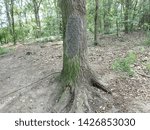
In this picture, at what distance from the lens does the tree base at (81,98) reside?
5250 mm

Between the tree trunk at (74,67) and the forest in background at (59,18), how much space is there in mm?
4142

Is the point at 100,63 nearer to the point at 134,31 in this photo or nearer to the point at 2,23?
the point at 134,31

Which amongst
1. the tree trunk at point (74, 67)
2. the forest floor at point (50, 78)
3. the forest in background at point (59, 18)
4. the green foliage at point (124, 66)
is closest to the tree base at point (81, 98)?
the tree trunk at point (74, 67)

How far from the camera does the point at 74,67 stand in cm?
565

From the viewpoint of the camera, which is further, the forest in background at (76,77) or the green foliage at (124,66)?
the green foliage at (124,66)

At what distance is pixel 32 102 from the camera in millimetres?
5785

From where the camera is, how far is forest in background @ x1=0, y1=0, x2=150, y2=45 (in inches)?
459

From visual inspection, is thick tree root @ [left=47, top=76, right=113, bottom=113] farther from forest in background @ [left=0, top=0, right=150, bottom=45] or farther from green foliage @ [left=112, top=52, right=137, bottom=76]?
forest in background @ [left=0, top=0, right=150, bottom=45]

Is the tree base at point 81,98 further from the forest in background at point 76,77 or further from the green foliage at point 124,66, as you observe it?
the green foliage at point 124,66

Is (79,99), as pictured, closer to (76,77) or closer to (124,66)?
(76,77)

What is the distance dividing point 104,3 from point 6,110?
9373mm

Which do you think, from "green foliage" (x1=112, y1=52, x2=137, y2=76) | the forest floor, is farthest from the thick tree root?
"green foliage" (x1=112, y1=52, x2=137, y2=76)

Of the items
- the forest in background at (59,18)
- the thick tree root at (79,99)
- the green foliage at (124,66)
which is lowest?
the thick tree root at (79,99)

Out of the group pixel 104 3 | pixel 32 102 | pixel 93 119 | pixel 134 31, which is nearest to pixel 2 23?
pixel 104 3
